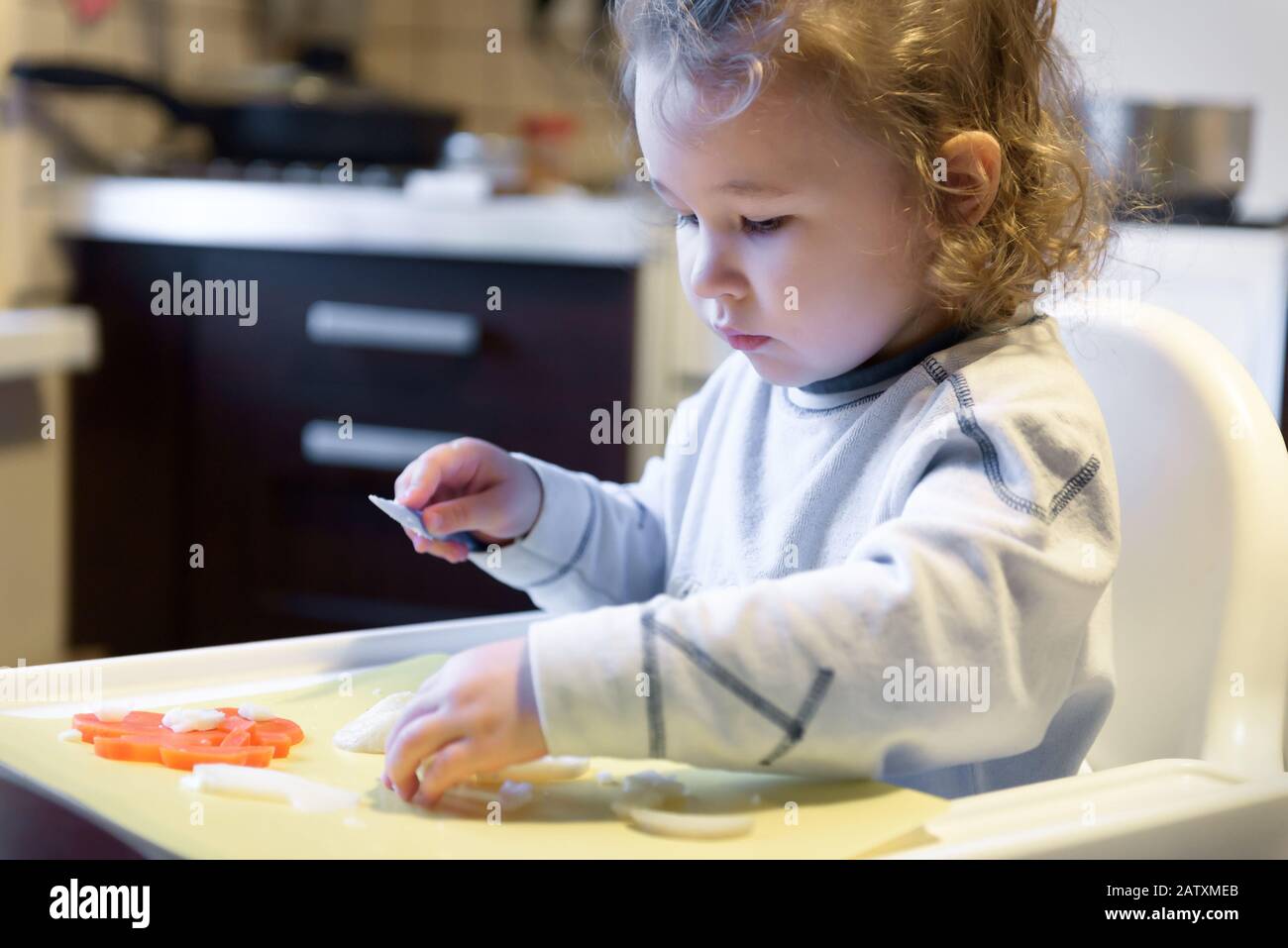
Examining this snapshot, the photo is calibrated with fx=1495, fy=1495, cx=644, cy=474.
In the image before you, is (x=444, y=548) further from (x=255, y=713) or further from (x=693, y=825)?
(x=693, y=825)

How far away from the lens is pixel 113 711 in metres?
0.67

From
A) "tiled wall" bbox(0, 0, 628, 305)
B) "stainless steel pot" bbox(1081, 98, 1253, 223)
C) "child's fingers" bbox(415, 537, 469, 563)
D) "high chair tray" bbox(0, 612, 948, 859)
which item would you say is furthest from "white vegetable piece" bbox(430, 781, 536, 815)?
"tiled wall" bbox(0, 0, 628, 305)

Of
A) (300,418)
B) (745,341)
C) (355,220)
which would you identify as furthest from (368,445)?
(745,341)

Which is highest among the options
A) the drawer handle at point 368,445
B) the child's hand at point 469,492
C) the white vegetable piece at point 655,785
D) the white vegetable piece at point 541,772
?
the child's hand at point 469,492

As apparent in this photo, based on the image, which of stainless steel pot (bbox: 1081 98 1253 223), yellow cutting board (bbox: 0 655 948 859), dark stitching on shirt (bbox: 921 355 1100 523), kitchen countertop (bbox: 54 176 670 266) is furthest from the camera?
kitchen countertop (bbox: 54 176 670 266)

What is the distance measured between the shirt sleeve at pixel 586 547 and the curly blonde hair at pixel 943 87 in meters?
0.25

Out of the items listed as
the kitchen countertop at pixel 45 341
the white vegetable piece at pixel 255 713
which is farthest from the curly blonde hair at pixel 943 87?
the kitchen countertop at pixel 45 341

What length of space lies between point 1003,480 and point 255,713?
349 millimetres

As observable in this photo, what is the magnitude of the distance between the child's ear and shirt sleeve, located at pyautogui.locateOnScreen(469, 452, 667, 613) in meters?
0.27

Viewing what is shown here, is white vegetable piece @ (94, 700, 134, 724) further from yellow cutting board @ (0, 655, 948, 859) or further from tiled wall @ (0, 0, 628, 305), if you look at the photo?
tiled wall @ (0, 0, 628, 305)

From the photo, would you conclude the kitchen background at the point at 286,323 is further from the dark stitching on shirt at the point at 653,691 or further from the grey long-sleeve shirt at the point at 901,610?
the dark stitching on shirt at the point at 653,691

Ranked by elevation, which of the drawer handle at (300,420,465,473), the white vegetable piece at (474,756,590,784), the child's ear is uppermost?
the child's ear

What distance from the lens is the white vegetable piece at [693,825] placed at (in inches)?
A: 21.6

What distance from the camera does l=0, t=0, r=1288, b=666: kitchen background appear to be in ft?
5.88
